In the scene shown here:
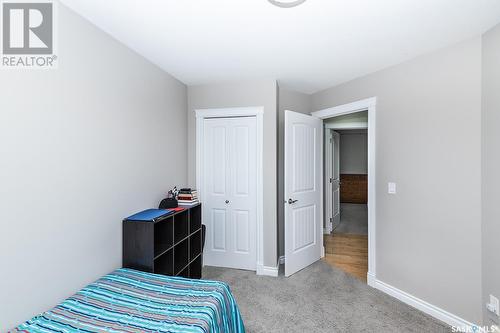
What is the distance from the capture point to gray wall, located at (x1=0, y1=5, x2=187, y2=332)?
124cm

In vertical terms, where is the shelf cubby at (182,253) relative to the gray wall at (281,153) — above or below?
below

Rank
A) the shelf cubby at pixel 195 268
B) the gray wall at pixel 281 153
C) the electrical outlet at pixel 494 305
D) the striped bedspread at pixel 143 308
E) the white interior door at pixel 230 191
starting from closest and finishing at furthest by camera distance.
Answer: the striped bedspread at pixel 143 308 < the electrical outlet at pixel 494 305 < the shelf cubby at pixel 195 268 < the white interior door at pixel 230 191 < the gray wall at pixel 281 153

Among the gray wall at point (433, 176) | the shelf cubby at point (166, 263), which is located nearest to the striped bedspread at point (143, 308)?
the shelf cubby at point (166, 263)

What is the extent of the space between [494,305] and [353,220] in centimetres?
385

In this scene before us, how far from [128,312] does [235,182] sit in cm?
189

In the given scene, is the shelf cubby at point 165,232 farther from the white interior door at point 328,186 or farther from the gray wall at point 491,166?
the white interior door at point 328,186

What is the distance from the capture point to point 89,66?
1703 millimetres

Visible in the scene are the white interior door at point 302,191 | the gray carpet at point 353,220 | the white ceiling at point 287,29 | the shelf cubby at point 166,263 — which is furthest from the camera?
the gray carpet at point 353,220

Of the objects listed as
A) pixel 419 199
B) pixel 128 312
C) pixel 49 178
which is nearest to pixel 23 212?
pixel 49 178

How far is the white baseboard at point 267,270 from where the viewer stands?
113 inches

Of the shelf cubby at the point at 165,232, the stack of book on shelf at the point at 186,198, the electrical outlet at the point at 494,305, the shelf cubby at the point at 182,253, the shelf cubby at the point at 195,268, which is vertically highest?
the stack of book on shelf at the point at 186,198

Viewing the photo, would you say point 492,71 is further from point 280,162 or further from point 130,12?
point 130,12

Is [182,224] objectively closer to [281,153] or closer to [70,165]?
[70,165]

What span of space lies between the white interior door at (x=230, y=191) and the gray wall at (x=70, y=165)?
0.91 meters
